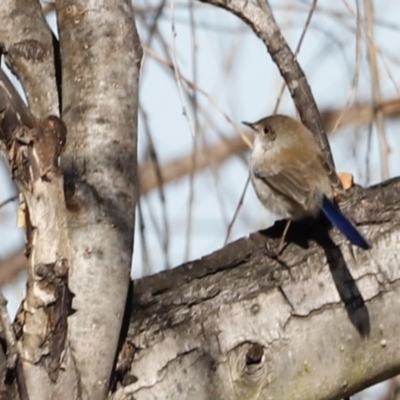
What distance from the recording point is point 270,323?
6.36ft

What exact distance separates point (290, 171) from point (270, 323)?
112cm

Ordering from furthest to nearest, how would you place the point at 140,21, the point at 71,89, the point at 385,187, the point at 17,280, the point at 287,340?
the point at 17,280 → the point at 140,21 → the point at 385,187 → the point at 71,89 → the point at 287,340

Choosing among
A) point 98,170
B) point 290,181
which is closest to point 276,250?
point 98,170

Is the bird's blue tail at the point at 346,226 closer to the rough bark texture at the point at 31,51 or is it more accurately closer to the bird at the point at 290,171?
the bird at the point at 290,171

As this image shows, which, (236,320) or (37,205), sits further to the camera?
(236,320)

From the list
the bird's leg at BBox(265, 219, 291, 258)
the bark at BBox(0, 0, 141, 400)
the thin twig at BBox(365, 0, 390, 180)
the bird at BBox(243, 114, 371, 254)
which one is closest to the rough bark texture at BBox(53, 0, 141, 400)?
the bark at BBox(0, 0, 141, 400)

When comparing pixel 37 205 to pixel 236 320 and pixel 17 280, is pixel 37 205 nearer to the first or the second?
pixel 236 320

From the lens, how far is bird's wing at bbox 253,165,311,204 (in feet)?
9.21

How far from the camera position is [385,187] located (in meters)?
2.26

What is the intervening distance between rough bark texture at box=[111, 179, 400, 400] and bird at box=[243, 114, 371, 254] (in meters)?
0.39

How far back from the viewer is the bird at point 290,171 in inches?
106

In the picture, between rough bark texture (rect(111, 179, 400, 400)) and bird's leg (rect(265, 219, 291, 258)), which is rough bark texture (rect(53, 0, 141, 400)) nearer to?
rough bark texture (rect(111, 179, 400, 400))

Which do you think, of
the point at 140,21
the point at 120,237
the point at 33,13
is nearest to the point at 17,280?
the point at 140,21

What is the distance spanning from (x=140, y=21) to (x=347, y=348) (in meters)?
1.65
